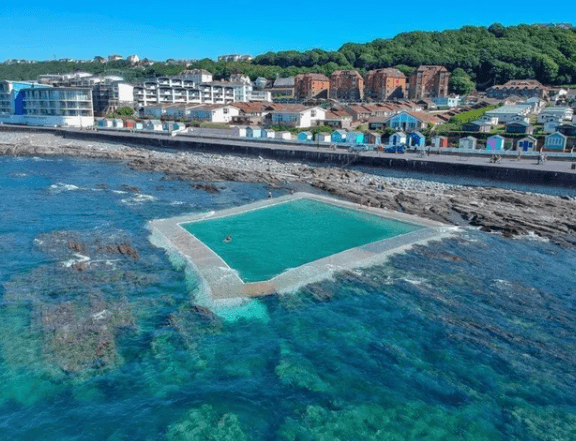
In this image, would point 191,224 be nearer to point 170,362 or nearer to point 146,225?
point 146,225

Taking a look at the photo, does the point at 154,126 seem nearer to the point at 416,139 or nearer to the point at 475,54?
the point at 416,139

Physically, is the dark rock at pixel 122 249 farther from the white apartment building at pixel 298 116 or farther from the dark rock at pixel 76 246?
the white apartment building at pixel 298 116

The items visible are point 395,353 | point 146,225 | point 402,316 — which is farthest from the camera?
point 146,225

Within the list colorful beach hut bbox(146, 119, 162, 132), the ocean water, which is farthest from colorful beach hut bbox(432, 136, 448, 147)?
colorful beach hut bbox(146, 119, 162, 132)

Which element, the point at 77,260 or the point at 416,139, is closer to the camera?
the point at 77,260

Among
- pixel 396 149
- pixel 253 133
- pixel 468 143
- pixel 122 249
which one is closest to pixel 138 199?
pixel 122 249

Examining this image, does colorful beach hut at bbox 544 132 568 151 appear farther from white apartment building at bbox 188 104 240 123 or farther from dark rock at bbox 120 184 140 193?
white apartment building at bbox 188 104 240 123

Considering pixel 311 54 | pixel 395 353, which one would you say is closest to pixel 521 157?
pixel 395 353
